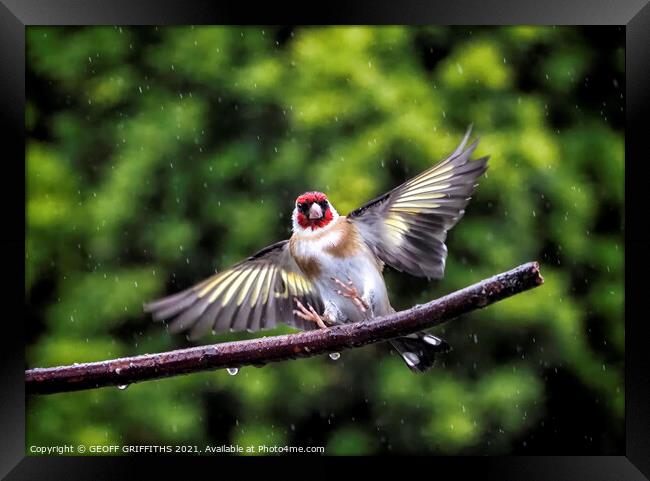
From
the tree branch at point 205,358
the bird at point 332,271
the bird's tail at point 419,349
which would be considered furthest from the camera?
the bird's tail at point 419,349

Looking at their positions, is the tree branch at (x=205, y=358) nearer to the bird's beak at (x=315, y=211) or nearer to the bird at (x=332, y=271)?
the bird at (x=332, y=271)

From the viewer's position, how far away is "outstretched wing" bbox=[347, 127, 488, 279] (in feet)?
8.82

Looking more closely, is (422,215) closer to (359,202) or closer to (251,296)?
(251,296)

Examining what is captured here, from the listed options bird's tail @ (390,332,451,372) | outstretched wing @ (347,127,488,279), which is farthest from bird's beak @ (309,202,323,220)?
bird's tail @ (390,332,451,372)

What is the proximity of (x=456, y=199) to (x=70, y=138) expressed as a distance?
2.78 metres

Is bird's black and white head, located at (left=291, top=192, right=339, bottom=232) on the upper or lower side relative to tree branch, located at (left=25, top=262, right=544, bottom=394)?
upper

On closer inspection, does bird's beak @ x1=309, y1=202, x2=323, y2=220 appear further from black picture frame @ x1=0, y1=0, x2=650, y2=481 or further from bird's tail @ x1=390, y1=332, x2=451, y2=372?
black picture frame @ x1=0, y1=0, x2=650, y2=481

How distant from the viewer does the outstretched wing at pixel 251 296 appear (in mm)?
2977

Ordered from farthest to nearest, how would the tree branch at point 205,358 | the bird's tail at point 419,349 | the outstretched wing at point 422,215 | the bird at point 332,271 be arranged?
the bird's tail at point 419,349 < the bird at point 332,271 < the outstretched wing at point 422,215 < the tree branch at point 205,358

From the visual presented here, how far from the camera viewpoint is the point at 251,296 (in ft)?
10.5
